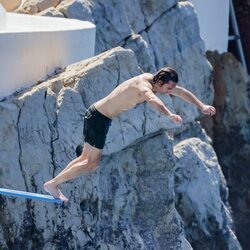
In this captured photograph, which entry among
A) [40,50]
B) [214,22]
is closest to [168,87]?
[40,50]

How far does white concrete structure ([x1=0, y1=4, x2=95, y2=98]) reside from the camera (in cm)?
1144

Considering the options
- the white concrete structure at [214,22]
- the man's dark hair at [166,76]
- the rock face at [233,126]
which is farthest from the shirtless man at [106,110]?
the rock face at [233,126]

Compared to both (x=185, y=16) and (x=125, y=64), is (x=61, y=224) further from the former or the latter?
(x=185, y=16)

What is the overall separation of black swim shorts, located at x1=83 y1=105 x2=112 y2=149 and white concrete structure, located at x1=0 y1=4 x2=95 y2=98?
214 cm

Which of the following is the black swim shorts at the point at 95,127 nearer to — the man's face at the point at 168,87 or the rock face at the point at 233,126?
the man's face at the point at 168,87

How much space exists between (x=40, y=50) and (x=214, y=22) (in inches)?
415

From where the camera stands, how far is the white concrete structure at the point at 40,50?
11438 millimetres

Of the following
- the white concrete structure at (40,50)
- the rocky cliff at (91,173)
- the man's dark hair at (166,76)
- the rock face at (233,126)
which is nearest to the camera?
the man's dark hair at (166,76)

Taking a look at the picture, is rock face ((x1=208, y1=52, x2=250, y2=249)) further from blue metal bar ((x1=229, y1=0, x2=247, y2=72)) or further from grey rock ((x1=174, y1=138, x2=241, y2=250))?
grey rock ((x1=174, y1=138, x2=241, y2=250))

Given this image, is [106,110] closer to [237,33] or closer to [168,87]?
[168,87]

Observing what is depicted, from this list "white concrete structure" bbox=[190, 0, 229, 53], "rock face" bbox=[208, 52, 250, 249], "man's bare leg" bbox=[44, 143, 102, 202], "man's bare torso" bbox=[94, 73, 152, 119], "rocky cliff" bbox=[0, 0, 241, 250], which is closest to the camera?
"man's bare torso" bbox=[94, 73, 152, 119]

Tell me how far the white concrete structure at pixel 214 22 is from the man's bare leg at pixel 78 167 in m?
11.3

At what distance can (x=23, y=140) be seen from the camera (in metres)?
11.2

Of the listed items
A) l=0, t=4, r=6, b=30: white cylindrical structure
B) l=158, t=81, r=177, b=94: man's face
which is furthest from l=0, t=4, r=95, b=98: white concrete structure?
l=158, t=81, r=177, b=94: man's face
